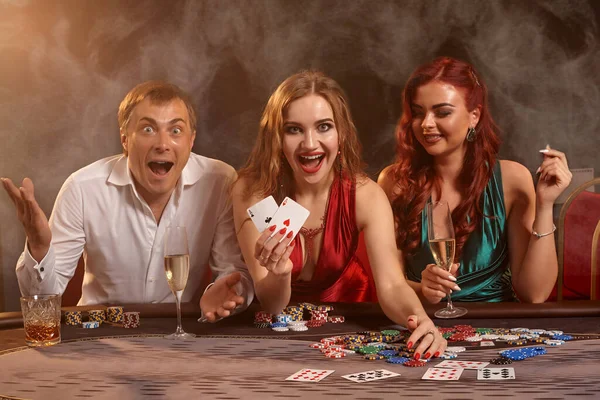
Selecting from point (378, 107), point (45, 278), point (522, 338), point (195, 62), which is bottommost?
point (522, 338)

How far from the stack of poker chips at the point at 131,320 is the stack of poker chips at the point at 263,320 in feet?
1.06

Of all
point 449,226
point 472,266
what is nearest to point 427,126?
point 472,266

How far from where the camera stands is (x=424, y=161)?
291cm

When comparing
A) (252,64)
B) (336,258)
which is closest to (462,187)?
(336,258)

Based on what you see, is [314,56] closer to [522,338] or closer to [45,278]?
[45,278]

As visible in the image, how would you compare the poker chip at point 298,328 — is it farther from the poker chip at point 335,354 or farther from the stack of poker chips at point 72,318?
the stack of poker chips at point 72,318

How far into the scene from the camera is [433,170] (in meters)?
2.88

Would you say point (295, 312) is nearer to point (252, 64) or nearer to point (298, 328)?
point (298, 328)

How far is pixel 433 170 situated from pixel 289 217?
3.75 ft

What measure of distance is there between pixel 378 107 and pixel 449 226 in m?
2.13

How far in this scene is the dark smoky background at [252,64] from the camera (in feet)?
13.5

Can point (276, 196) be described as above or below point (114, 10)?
below

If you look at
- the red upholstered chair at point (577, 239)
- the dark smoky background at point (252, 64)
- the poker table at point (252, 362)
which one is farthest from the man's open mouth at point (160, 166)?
the red upholstered chair at point (577, 239)

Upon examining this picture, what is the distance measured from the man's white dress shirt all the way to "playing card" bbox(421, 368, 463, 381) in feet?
4.77
